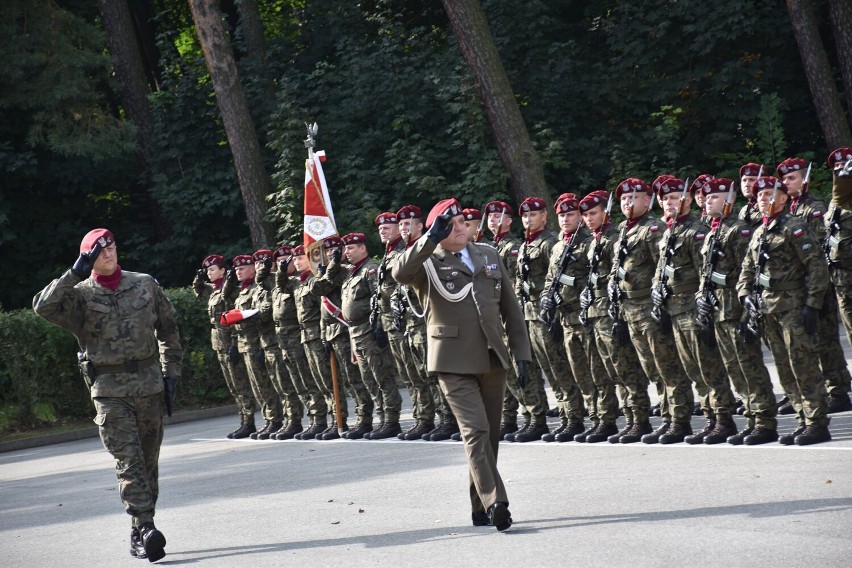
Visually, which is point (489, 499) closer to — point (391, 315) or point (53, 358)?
point (391, 315)

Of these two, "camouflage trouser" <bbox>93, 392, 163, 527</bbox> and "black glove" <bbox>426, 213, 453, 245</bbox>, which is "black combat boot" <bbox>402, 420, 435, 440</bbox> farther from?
"black glove" <bbox>426, 213, 453, 245</bbox>

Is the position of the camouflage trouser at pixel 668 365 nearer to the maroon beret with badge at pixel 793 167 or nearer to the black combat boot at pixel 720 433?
the black combat boot at pixel 720 433

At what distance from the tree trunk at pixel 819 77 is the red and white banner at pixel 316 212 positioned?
1204 cm

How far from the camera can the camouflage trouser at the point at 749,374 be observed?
32.3 ft

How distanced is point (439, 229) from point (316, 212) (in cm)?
797

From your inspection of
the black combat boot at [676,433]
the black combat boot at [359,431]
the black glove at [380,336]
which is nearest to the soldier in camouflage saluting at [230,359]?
the black combat boot at [359,431]

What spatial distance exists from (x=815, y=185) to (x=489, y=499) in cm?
1759

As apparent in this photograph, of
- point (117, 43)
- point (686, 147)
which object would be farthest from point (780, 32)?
point (117, 43)

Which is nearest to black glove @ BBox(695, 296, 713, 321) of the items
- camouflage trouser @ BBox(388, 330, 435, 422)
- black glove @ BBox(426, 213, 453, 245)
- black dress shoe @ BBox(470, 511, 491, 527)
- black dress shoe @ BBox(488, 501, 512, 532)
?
black dress shoe @ BBox(470, 511, 491, 527)

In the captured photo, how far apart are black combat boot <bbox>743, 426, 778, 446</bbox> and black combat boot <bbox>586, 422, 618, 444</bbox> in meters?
1.70

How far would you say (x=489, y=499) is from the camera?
748 centimetres

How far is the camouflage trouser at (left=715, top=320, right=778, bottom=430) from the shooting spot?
9.86 meters

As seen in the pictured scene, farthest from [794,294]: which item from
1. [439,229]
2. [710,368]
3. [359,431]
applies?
[359,431]

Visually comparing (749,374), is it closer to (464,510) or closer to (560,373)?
(560,373)
